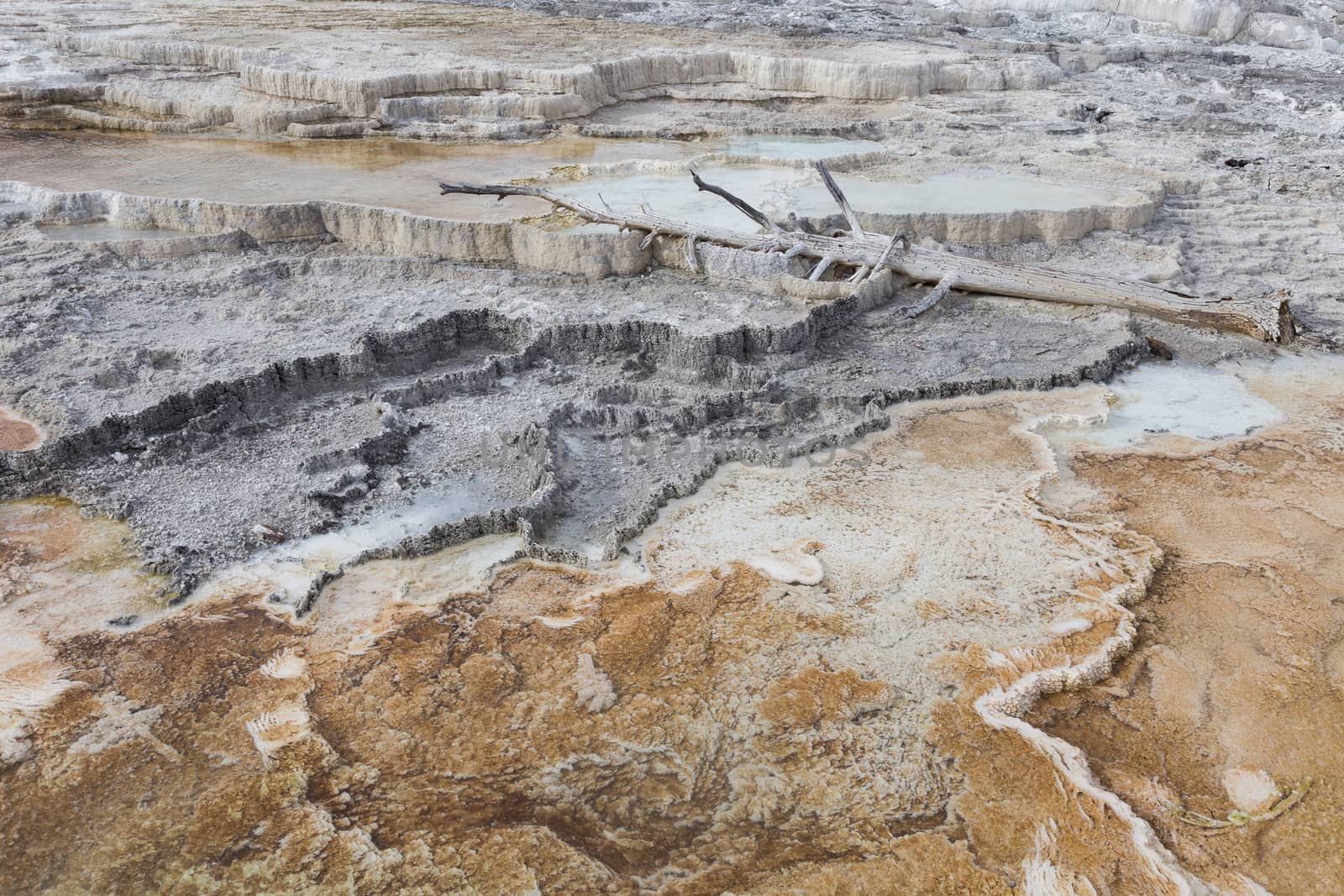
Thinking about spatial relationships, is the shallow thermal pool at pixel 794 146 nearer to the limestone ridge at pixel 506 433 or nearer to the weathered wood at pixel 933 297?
the weathered wood at pixel 933 297

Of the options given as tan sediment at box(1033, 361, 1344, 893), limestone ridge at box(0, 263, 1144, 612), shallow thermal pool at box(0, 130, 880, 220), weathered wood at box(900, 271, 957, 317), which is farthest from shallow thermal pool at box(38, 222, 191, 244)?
tan sediment at box(1033, 361, 1344, 893)

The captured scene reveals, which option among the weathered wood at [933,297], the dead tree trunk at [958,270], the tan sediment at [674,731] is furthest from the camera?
the weathered wood at [933,297]

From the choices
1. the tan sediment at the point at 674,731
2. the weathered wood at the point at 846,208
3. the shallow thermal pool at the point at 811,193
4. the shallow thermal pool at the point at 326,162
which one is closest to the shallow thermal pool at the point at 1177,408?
the tan sediment at the point at 674,731

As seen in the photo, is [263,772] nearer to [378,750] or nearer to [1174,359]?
[378,750]

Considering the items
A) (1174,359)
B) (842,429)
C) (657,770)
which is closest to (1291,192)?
(1174,359)

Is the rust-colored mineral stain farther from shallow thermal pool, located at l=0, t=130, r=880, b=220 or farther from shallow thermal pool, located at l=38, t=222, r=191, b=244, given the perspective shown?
shallow thermal pool, located at l=0, t=130, r=880, b=220

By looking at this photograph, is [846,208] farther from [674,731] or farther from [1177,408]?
[674,731]

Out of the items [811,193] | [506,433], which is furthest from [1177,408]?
[506,433]
